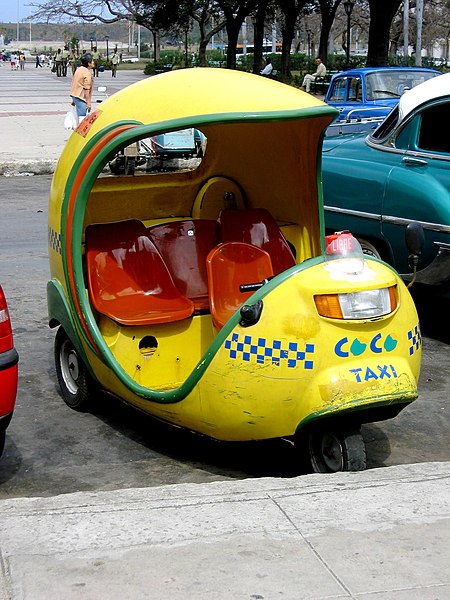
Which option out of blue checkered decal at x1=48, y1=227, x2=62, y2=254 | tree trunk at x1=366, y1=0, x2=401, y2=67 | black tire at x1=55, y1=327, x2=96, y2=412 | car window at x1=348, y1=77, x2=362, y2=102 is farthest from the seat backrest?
tree trunk at x1=366, y1=0, x2=401, y2=67

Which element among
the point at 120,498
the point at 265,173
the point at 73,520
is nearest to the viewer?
the point at 73,520

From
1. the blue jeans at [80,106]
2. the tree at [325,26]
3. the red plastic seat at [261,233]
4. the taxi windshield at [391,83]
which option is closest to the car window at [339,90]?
the taxi windshield at [391,83]

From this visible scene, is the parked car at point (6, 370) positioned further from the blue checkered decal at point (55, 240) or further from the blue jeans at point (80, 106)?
the blue jeans at point (80, 106)

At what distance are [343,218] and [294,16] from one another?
43271mm

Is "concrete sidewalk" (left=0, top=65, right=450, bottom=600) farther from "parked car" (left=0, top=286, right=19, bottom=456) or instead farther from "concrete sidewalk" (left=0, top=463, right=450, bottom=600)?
"parked car" (left=0, top=286, right=19, bottom=456)

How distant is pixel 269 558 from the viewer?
3650mm

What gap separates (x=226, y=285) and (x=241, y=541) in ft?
7.45

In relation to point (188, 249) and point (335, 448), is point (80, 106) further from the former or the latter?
point (335, 448)

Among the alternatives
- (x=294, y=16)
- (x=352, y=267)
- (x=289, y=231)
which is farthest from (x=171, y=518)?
(x=294, y=16)

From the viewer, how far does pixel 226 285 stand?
19.1 feet

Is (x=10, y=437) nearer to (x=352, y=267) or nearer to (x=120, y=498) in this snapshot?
(x=120, y=498)

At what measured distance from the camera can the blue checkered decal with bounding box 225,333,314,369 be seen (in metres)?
4.46

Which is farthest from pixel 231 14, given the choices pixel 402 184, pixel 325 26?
pixel 402 184

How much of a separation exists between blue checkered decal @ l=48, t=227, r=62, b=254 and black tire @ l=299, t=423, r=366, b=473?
1.91 metres
